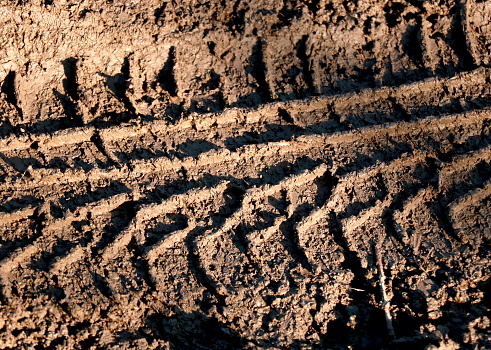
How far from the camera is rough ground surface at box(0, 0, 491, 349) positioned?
277cm

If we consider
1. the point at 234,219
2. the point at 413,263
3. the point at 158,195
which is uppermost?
the point at 158,195

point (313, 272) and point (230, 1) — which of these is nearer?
point (313, 272)

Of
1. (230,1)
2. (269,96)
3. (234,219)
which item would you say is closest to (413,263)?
(234,219)

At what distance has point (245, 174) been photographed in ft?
10.3

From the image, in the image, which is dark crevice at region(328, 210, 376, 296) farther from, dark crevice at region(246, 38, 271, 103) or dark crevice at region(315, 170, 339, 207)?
dark crevice at region(246, 38, 271, 103)

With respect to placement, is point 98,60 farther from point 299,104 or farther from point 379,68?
point 379,68

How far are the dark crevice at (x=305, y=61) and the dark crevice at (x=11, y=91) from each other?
179cm

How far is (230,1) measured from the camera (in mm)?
3695

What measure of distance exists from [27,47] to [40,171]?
93 cm

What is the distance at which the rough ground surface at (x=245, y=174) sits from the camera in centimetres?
277

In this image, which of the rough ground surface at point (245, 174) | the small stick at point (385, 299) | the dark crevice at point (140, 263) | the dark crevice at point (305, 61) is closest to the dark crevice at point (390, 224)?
the rough ground surface at point (245, 174)

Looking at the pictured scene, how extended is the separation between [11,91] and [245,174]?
5.24 ft

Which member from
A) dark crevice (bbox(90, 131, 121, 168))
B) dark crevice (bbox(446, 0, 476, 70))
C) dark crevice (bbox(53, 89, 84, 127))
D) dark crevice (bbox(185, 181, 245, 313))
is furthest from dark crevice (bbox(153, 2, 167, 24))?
dark crevice (bbox(446, 0, 476, 70))

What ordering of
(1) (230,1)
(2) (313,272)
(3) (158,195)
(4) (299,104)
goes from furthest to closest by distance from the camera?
1. (1) (230,1)
2. (4) (299,104)
3. (3) (158,195)
4. (2) (313,272)
